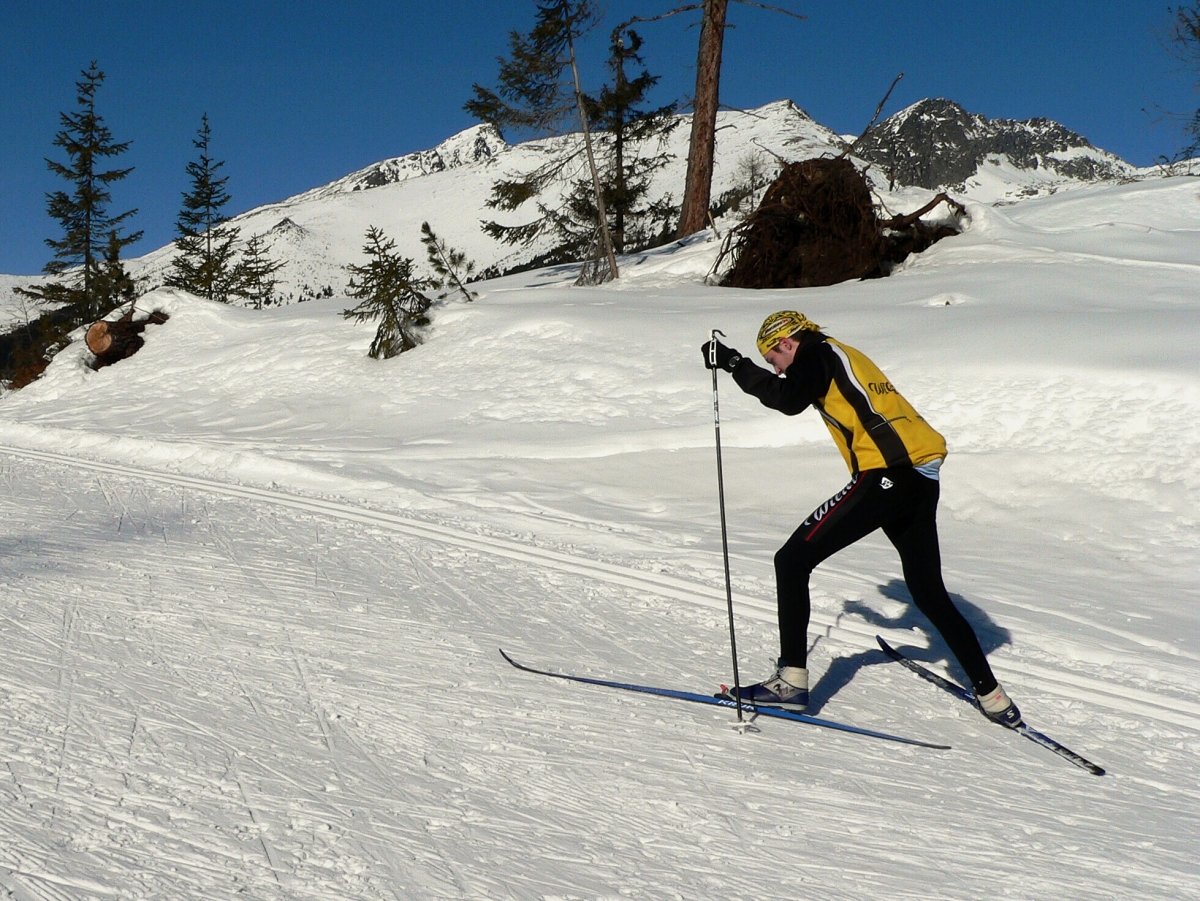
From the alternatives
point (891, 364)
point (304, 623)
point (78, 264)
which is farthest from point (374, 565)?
point (78, 264)

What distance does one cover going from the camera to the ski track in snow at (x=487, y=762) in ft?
8.59

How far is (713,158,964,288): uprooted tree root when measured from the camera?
15430 millimetres

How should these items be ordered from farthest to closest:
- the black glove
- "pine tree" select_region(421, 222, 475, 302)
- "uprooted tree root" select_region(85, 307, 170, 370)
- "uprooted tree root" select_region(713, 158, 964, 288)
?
"uprooted tree root" select_region(85, 307, 170, 370), "pine tree" select_region(421, 222, 475, 302), "uprooted tree root" select_region(713, 158, 964, 288), the black glove

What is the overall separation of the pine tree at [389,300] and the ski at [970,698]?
1052cm

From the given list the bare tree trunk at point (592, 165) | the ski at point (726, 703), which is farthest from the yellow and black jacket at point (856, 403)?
the bare tree trunk at point (592, 165)

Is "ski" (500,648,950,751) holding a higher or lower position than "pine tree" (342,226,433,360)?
lower

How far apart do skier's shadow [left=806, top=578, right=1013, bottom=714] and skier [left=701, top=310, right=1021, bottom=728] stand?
0.42m

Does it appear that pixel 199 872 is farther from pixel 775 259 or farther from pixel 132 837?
pixel 775 259

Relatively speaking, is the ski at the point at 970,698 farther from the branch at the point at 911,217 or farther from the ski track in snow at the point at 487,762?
the branch at the point at 911,217

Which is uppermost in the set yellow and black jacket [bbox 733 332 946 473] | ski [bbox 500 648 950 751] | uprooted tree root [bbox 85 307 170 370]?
uprooted tree root [bbox 85 307 170 370]

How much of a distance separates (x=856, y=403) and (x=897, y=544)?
685 mm

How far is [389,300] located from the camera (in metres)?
14.0

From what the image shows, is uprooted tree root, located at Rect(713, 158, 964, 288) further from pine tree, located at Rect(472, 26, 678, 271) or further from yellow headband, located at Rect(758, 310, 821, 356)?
yellow headband, located at Rect(758, 310, 821, 356)

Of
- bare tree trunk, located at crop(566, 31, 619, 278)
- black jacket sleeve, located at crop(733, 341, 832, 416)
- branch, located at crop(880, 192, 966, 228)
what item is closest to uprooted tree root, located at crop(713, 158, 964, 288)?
branch, located at crop(880, 192, 966, 228)
